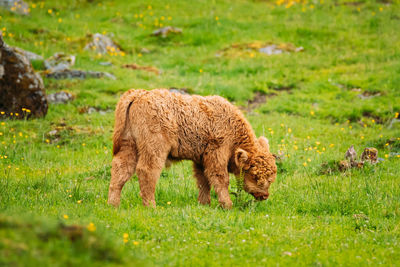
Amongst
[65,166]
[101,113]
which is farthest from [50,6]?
[65,166]

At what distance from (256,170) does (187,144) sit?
1398 mm

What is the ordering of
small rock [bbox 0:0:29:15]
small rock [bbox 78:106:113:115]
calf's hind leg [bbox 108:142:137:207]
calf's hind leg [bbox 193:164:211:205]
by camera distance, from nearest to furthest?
calf's hind leg [bbox 108:142:137:207]
calf's hind leg [bbox 193:164:211:205]
small rock [bbox 78:106:113:115]
small rock [bbox 0:0:29:15]

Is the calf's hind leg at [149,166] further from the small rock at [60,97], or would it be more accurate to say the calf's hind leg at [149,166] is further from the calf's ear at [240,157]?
the small rock at [60,97]

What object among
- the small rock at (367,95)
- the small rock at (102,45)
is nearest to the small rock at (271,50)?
the small rock at (367,95)

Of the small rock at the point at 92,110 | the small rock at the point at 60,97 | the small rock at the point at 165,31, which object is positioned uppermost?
the small rock at the point at 165,31

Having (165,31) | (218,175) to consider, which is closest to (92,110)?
(218,175)

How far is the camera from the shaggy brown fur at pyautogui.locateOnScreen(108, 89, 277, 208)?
23.5ft

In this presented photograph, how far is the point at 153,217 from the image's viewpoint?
641 centimetres

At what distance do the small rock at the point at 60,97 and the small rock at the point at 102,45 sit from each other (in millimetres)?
6559

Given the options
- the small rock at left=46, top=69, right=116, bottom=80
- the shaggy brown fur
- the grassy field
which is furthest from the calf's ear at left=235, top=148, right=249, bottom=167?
the small rock at left=46, top=69, right=116, bottom=80

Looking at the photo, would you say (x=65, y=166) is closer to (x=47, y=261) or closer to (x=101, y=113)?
(x=101, y=113)

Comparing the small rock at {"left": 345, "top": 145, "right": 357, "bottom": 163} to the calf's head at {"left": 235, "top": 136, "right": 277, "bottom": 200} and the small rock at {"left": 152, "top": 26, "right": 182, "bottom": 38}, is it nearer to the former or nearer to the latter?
the calf's head at {"left": 235, "top": 136, "right": 277, "bottom": 200}

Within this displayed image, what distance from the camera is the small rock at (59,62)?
18025 millimetres

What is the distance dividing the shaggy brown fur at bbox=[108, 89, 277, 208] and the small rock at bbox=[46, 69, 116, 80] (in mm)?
11259
